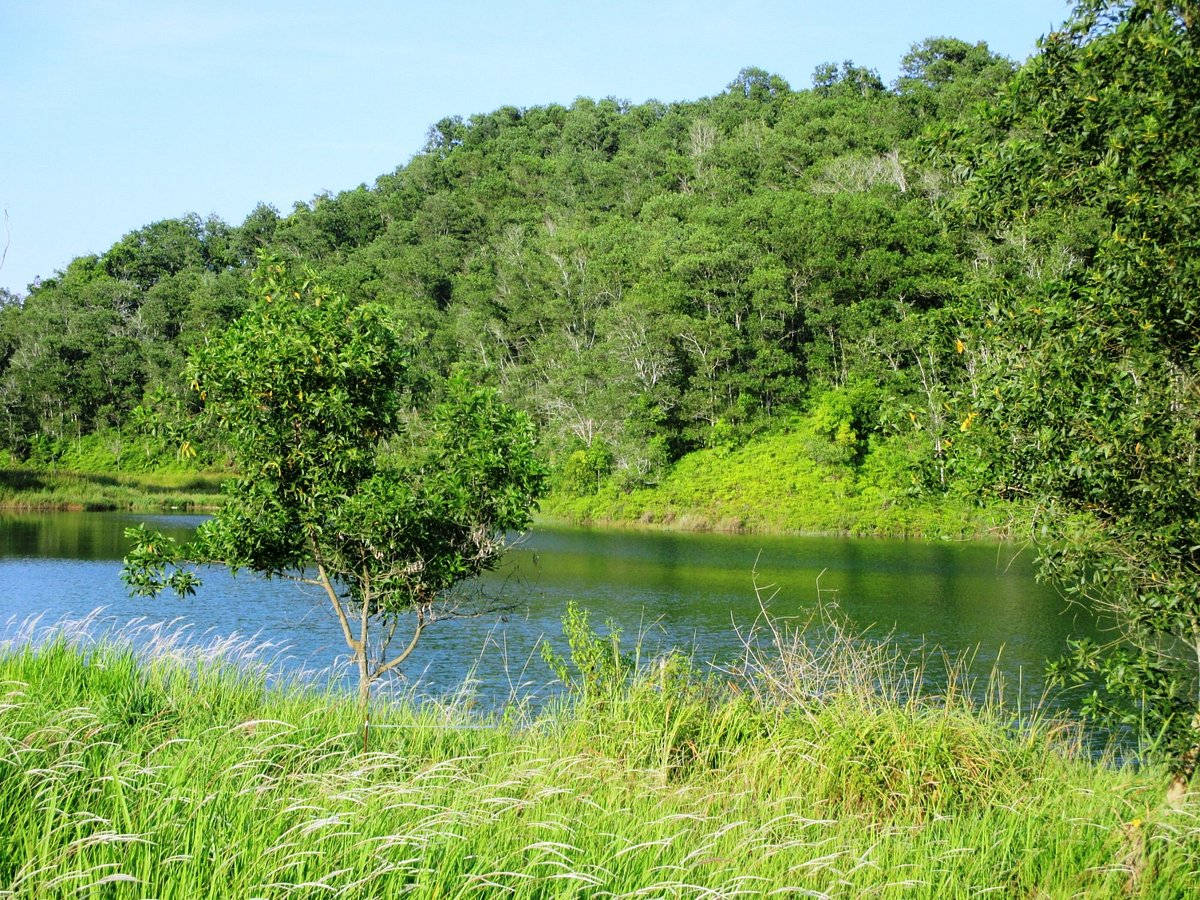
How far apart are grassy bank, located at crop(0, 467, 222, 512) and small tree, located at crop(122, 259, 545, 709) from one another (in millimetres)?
50548

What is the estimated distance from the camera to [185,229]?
4828 inches

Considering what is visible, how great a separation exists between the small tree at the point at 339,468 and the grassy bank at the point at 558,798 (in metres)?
1.89

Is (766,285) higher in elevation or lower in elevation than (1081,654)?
higher

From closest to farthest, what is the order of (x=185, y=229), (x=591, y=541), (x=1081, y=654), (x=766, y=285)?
1. (x=1081, y=654)
2. (x=591, y=541)
3. (x=766, y=285)
4. (x=185, y=229)

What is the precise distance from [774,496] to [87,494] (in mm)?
42708

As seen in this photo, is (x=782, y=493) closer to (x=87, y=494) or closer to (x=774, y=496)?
(x=774, y=496)

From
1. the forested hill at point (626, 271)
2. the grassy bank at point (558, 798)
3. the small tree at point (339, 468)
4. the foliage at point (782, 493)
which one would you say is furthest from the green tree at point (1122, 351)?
the foliage at point (782, 493)

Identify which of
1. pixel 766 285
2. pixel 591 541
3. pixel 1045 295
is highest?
pixel 766 285

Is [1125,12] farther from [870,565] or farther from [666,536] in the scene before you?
[666,536]

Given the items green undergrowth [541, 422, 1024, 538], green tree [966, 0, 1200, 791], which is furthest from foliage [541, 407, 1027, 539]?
green tree [966, 0, 1200, 791]

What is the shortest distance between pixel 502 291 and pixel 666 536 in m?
39.0

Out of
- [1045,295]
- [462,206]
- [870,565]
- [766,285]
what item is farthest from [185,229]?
[1045,295]

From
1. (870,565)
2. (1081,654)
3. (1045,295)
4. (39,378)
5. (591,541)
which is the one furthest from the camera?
(39,378)

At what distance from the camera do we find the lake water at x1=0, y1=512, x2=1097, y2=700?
72.2 ft
